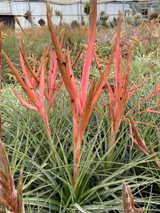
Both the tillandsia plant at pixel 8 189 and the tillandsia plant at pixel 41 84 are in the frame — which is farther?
the tillandsia plant at pixel 41 84

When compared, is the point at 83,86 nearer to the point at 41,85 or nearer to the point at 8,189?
the point at 41,85

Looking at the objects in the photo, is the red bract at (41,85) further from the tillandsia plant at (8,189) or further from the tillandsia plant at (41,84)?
the tillandsia plant at (8,189)

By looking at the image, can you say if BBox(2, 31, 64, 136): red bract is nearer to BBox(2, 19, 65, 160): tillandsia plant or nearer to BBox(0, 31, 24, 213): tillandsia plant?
BBox(2, 19, 65, 160): tillandsia plant

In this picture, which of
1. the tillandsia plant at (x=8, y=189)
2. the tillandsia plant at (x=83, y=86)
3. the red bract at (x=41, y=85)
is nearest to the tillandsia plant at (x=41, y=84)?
the red bract at (x=41, y=85)

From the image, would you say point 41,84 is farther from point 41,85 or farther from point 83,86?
point 83,86

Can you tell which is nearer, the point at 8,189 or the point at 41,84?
the point at 8,189

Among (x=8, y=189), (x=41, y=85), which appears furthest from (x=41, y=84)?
(x=8, y=189)

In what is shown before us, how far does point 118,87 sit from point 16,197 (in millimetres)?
433

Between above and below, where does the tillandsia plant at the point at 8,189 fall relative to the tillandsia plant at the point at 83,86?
below

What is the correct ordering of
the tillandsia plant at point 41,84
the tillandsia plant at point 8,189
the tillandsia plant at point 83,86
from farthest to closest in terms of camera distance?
the tillandsia plant at point 41,84
the tillandsia plant at point 83,86
the tillandsia plant at point 8,189

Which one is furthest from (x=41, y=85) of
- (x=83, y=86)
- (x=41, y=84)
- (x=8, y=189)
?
(x=8, y=189)

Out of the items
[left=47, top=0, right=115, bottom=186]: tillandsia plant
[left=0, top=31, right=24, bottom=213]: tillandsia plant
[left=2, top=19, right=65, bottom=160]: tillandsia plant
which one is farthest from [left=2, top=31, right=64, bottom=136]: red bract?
[left=0, top=31, right=24, bottom=213]: tillandsia plant

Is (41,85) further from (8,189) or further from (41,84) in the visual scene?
(8,189)

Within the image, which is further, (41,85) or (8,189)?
(41,85)
